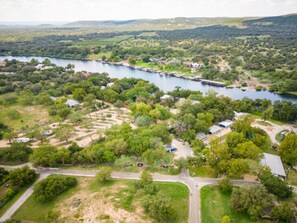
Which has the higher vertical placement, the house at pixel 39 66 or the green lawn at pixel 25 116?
the house at pixel 39 66

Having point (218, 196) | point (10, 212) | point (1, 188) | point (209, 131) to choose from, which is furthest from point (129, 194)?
point (209, 131)

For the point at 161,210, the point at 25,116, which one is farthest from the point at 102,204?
the point at 25,116

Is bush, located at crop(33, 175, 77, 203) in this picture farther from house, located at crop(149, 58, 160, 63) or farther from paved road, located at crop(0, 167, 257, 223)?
house, located at crop(149, 58, 160, 63)

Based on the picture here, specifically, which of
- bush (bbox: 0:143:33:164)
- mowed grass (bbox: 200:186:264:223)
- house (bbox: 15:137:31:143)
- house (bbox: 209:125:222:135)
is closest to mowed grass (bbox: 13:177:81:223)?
bush (bbox: 0:143:33:164)

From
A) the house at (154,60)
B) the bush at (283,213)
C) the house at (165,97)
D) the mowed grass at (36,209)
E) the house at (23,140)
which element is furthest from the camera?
the house at (154,60)

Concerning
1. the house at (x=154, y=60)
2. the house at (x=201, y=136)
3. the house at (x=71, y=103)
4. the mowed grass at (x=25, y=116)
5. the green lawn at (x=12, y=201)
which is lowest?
the green lawn at (x=12, y=201)

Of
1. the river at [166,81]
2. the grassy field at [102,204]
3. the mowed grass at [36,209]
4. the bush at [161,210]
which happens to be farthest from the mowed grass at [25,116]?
the river at [166,81]

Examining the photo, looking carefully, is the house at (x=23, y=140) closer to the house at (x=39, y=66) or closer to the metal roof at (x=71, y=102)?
the metal roof at (x=71, y=102)
